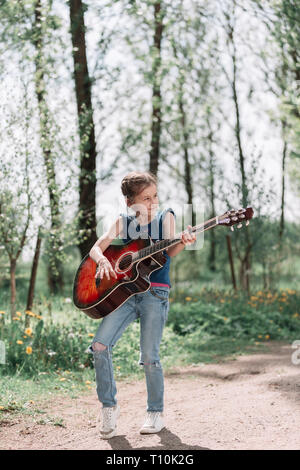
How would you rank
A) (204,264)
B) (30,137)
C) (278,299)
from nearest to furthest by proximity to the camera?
1. (30,137)
2. (278,299)
3. (204,264)

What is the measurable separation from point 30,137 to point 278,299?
5458mm

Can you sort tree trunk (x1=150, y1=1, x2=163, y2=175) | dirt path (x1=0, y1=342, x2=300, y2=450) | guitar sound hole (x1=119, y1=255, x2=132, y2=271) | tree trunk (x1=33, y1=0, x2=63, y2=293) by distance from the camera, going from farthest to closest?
tree trunk (x1=150, y1=1, x2=163, y2=175) → tree trunk (x1=33, y1=0, x2=63, y2=293) → guitar sound hole (x1=119, y1=255, x2=132, y2=271) → dirt path (x1=0, y1=342, x2=300, y2=450)

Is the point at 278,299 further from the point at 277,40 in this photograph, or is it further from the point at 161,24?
the point at 161,24

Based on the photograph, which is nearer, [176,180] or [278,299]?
[278,299]

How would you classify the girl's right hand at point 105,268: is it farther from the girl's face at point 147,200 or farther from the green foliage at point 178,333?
the green foliage at point 178,333

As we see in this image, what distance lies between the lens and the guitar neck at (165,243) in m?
3.55

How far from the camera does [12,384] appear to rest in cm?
529

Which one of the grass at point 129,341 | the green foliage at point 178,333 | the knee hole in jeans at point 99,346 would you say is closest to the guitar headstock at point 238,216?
the knee hole in jeans at point 99,346

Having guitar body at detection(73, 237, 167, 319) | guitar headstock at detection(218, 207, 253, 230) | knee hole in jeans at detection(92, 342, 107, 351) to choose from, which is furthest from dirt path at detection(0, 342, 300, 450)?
guitar headstock at detection(218, 207, 253, 230)

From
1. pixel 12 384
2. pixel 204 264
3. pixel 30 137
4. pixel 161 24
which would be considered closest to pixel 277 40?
pixel 161 24

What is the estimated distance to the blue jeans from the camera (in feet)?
12.5

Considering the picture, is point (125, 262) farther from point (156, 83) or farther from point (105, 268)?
point (156, 83)

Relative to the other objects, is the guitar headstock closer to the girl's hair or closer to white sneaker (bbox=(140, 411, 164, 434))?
the girl's hair

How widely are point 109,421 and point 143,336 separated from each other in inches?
24.2
